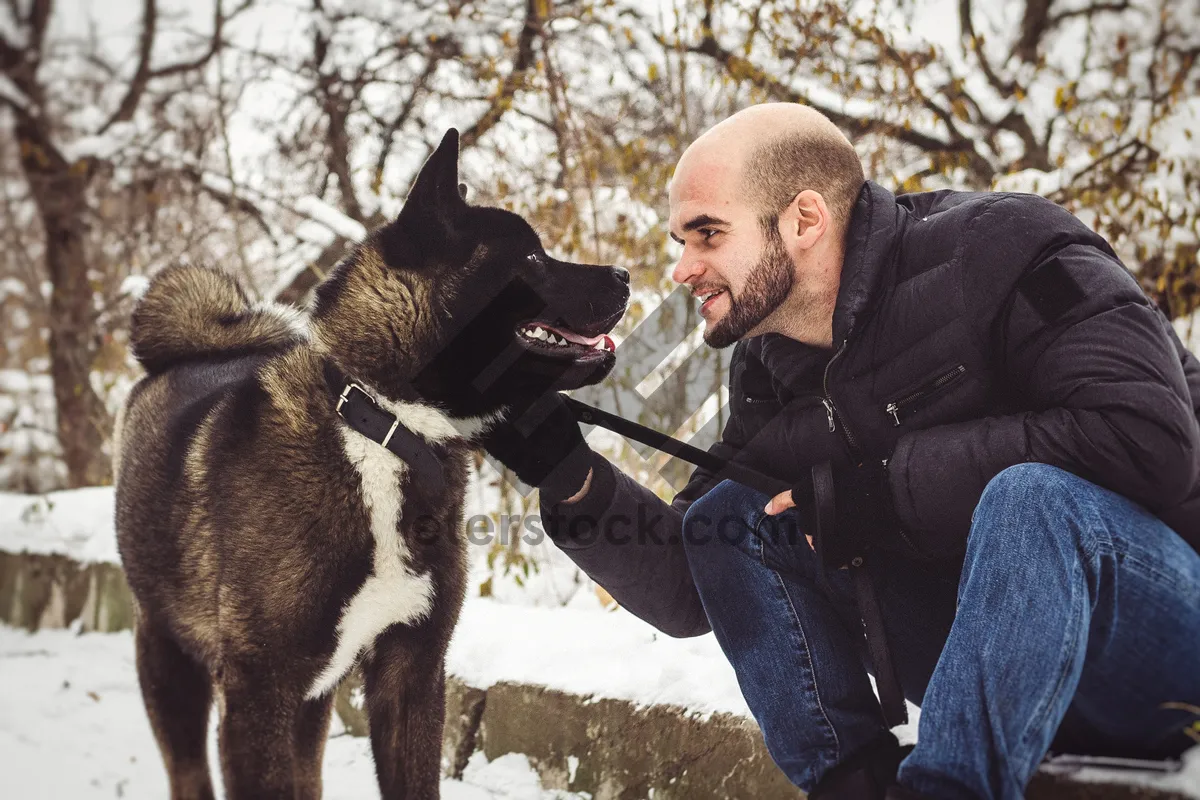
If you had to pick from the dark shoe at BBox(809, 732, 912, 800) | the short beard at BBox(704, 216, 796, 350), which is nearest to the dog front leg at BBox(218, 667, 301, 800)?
the dark shoe at BBox(809, 732, 912, 800)

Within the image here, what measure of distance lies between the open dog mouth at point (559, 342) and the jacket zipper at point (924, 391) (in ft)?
2.23

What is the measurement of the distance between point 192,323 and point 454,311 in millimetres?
1101

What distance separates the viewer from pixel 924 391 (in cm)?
159

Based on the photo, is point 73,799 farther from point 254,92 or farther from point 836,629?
point 254,92

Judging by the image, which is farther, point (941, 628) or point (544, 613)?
point (544, 613)

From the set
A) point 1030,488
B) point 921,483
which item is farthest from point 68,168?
point 1030,488

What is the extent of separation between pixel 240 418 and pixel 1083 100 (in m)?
4.51

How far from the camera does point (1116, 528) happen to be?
1.23 m

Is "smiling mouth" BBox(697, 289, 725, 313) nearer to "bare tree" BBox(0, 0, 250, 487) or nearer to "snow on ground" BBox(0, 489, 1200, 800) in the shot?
"snow on ground" BBox(0, 489, 1200, 800)

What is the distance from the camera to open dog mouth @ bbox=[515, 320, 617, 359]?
6.47 ft

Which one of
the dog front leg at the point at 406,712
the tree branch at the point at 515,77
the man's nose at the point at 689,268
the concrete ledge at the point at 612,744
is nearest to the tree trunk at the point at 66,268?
the tree branch at the point at 515,77

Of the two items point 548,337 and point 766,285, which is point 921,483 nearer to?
point 766,285

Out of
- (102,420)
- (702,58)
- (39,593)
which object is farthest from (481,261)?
(102,420)

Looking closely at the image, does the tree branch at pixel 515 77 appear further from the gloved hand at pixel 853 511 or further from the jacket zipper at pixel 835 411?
the gloved hand at pixel 853 511
